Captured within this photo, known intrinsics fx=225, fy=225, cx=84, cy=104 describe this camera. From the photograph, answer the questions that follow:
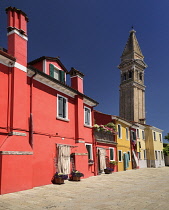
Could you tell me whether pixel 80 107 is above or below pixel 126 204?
above

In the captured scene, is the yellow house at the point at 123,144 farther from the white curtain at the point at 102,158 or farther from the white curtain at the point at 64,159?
the white curtain at the point at 64,159

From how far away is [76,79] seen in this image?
1830 cm

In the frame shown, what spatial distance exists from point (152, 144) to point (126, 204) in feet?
103

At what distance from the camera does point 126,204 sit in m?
7.82

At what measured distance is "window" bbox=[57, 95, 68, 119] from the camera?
15.2 meters

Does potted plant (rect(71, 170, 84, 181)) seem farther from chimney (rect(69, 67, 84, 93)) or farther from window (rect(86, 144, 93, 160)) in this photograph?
chimney (rect(69, 67, 84, 93))

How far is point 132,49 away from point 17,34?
58.2m

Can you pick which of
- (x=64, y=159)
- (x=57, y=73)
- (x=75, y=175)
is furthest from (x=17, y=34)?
(x=75, y=175)

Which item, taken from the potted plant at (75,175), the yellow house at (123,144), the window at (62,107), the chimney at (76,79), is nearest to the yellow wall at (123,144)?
the yellow house at (123,144)

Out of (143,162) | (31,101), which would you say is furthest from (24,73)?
(143,162)

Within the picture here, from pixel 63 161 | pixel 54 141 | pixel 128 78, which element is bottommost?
pixel 63 161

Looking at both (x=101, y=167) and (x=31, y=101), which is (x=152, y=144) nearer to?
(x=101, y=167)

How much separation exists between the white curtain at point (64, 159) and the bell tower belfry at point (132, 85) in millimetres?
45742

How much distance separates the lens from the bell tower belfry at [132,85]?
197 feet
